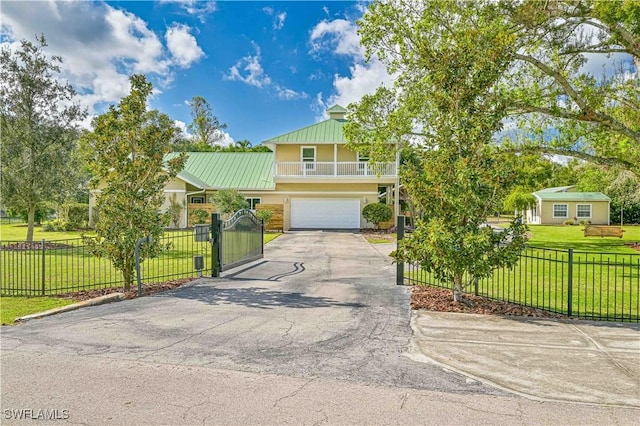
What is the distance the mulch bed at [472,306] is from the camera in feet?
24.5

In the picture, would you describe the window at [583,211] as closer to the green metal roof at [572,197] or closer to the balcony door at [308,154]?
the green metal roof at [572,197]

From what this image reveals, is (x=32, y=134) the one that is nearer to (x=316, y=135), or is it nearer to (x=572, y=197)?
(x=316, y=135)

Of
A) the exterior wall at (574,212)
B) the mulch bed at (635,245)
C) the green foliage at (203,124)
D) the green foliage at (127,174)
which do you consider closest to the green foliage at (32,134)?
the green foliage at (127,174)

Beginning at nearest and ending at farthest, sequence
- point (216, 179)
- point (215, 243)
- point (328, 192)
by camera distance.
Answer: point (215, 243) < point (328, 192) < point (216, 179)

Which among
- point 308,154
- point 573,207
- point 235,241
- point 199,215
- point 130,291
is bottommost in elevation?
point 130,291

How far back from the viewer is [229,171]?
109ft

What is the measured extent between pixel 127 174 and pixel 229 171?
2458cm

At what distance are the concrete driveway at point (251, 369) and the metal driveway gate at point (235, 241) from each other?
9.61ft

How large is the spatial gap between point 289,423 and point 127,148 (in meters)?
7.59

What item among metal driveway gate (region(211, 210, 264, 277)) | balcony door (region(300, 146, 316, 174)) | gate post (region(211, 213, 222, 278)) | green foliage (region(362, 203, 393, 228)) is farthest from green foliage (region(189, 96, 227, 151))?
gate post (region(211, 213, 222, 278))

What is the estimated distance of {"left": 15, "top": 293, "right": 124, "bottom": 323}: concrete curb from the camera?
703 cm

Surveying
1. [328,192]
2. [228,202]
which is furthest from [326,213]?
[228,202]

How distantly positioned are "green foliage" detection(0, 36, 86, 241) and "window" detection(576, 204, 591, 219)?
146 ft

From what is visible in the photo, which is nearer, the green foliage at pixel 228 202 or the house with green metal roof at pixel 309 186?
the green foliage at pixel 228 202
